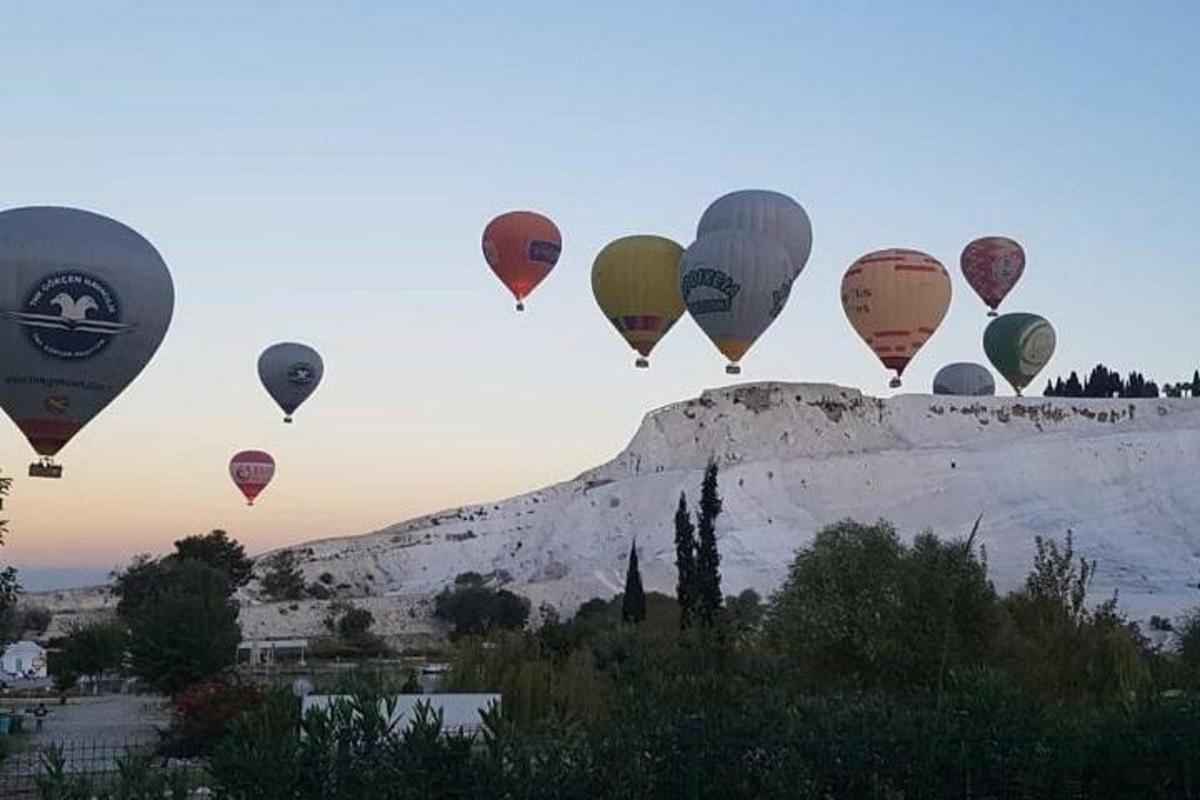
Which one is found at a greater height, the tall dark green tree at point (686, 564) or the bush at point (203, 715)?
the tall dark green tree at point (686, 564)

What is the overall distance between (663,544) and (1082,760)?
7746 cm

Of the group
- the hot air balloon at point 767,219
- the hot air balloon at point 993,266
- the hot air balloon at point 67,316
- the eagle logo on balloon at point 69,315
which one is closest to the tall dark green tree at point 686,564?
the hot air balloon at point 767,219

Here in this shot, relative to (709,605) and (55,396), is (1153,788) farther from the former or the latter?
(709,605)

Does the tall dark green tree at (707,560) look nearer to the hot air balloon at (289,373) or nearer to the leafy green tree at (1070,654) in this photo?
the leafy green tree at (1070,654)

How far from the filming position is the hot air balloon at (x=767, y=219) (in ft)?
116

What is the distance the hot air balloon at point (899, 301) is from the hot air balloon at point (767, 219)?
3.61 m

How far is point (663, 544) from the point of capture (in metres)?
88.9

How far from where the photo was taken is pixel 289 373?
43469 mm

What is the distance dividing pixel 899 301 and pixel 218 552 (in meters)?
47.4

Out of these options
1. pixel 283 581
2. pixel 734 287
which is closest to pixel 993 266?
pixel 734 287

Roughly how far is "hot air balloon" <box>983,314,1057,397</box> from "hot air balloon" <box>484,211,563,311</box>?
2871 cm

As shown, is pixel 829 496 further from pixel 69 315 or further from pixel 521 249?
pixel 69 315

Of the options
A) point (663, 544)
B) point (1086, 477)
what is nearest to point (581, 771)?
point (663, 544)

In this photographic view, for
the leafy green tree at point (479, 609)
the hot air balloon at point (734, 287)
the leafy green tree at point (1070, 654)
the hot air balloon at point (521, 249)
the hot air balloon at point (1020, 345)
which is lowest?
the leafy green tree at point (1070, 654)
